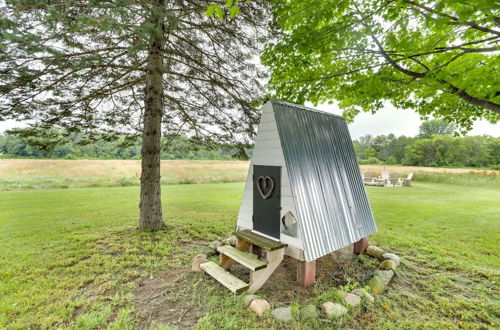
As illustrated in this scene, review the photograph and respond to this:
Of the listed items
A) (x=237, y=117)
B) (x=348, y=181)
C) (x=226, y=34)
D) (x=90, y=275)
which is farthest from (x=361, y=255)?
(x=226, y=34)

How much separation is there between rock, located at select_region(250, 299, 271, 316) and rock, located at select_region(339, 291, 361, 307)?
1113 mm

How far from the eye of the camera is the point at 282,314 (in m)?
2.56

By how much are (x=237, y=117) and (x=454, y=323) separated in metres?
5.91

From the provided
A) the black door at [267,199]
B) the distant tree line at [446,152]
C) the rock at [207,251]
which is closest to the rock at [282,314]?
the black door at [267,199]

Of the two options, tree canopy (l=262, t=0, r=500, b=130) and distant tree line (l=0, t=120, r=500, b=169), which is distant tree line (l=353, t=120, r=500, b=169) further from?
tree canopy (l=262, t=0, r=500, b=130)

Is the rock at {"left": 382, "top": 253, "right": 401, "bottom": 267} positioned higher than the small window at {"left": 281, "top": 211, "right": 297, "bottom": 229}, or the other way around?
the small window at {"left": 281, "top": 211, "right": 297, "bottom": 229}

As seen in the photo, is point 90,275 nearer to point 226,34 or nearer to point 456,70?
point 226,34

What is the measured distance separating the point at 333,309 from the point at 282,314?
69 cm

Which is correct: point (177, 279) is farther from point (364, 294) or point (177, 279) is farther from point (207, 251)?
point (364, 294)

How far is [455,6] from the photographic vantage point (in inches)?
85.4

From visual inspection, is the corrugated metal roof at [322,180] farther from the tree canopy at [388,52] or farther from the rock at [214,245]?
the rock at [214,245]

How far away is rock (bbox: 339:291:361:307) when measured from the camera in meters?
2.79

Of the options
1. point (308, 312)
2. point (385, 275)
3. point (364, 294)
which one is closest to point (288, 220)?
point (308, 312)

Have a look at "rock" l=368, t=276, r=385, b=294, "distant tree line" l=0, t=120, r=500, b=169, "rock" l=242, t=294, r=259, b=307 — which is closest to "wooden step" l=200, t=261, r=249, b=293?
"rock" l=242, t=294, r=259, b=307
